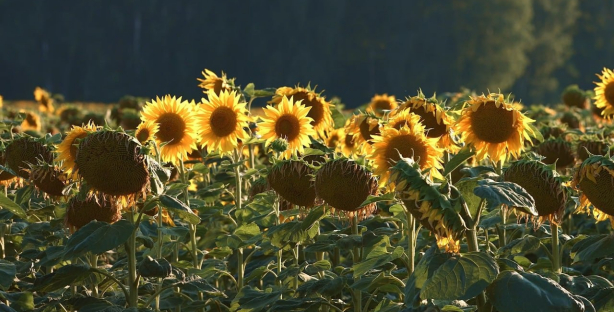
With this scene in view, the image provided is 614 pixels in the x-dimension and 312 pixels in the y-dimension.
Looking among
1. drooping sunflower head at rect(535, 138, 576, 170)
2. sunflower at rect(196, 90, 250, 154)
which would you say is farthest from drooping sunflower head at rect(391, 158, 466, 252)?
drooping sunflower head at rect(535, 138, 576, 170)

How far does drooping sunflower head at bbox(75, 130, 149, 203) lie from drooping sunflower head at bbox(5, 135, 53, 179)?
0.87 m

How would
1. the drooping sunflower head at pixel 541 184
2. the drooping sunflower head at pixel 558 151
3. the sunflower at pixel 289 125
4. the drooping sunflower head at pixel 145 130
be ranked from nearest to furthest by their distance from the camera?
1. the drooping sunflower head at pixel 541 184
2. the drooping sunflower head at pixel 145 130
3. the sunflower at pixel 289 125
4. the drooping sunflower head at pixel 558 151

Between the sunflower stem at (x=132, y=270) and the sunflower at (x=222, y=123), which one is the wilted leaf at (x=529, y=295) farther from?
the sunflower at (x=222, y=123)

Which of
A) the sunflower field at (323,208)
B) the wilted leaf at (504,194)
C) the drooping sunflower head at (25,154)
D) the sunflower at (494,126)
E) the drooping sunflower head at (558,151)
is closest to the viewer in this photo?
the wilted leaf at (504,194)

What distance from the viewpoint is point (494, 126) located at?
3.23 meters

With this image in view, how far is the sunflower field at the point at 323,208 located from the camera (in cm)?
237

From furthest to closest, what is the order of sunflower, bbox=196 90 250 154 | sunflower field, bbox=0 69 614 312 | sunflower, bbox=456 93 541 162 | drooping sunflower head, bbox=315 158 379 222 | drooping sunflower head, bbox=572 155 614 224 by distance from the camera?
sunflower, bbox=196 90 250 154
sunflower, bbox=456 93 541 162
drooping sunflower head, bbox=315 158 379 222
drooping sunflower head, bbox=572 155 614 224
sunflower field, bbox=0 69 614 312

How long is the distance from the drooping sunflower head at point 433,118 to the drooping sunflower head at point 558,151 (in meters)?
1.26

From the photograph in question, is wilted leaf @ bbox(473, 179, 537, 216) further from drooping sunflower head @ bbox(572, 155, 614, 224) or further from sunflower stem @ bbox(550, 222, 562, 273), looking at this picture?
sunflower stem @ bbox(550, 222, 562, 273)

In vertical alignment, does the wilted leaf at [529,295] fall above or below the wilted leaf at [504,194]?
below

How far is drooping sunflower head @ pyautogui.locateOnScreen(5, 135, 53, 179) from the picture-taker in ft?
12.1

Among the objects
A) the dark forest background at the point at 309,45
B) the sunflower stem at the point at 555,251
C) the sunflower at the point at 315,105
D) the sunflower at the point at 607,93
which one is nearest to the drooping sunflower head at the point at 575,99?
the sunflower at the point at 607,93

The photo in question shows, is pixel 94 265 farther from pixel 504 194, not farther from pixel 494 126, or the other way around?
pixel 504 194

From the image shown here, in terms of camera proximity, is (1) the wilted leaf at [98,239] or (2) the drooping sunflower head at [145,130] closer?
(1) the wilted leaf at [98,239]
